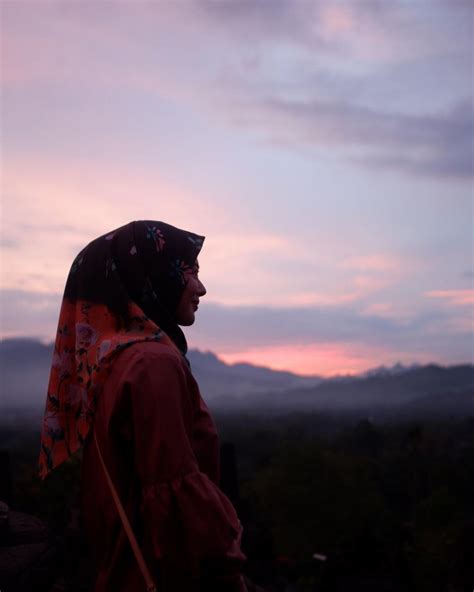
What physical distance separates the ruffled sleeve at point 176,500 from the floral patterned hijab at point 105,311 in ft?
0.78

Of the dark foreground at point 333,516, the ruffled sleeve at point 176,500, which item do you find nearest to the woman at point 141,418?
the ruffled sleeve at point 176,500

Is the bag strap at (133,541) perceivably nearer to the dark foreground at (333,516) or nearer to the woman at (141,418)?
the woman at (141,418)

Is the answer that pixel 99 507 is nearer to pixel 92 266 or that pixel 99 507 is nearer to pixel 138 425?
pixel 138 425

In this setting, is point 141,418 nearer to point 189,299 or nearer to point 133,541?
point 133,541

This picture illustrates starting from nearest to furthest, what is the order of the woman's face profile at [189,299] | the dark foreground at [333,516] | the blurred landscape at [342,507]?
1. the woman's face profile at [189,299]
2. the dark foreground at [333,516]
3. the blurred landscape at [342,507]

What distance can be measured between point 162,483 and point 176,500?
6 cm

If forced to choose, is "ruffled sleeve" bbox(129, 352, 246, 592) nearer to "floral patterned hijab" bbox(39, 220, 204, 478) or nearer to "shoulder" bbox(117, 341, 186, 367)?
"shoulder" bbox(117, 341, 186, 367)

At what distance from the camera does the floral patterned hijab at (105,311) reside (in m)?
1.99

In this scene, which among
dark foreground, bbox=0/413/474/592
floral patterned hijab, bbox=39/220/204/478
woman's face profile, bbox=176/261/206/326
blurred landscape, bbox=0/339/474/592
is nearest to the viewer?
floral patterned hijab, bbox=39/220/204/478

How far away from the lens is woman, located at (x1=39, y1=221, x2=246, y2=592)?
171 centimetres

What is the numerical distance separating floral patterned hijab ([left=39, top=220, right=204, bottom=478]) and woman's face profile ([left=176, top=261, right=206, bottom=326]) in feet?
0.07

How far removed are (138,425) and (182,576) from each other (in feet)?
1.35

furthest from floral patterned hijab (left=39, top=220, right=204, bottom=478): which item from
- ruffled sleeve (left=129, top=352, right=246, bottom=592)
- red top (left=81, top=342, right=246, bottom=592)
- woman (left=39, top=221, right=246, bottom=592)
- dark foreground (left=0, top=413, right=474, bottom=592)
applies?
dark foreground (left=0, top=413, right=474, bottom=592)

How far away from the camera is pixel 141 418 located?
1.75 meters
